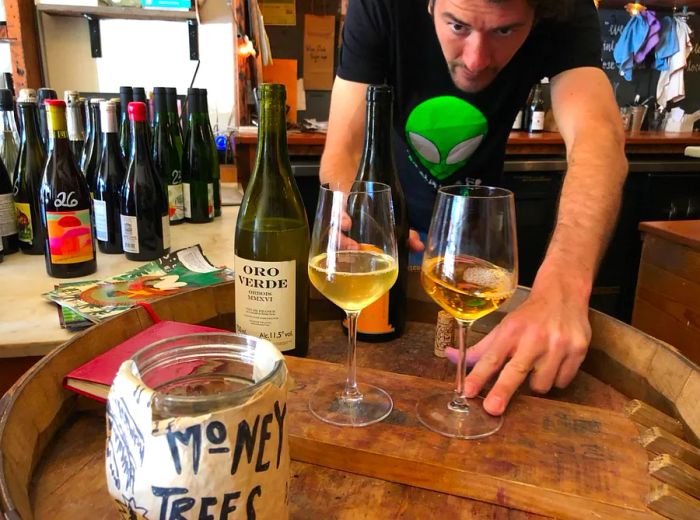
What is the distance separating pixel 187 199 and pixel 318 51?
174cm

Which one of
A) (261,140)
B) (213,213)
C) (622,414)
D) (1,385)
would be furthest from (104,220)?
(622,414)

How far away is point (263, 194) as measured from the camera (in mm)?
817

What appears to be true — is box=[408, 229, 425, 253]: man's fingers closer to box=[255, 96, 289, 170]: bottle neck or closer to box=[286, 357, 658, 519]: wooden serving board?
box=[255, 96, 289, 170]: bottle neck

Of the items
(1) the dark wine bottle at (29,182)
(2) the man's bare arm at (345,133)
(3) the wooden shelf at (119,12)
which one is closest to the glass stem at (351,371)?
(2) the man's bare arm at (345,133)

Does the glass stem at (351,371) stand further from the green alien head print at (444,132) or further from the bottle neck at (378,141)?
the green alien head print at (444,132)

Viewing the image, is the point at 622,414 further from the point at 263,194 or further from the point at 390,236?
the point at 263,194

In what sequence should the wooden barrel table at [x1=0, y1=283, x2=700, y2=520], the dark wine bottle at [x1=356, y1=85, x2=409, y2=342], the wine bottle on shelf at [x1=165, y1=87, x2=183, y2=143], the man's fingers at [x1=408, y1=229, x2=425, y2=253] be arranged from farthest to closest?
1. the wine bottle on shelf at [x1=165, y1=87, x2=183, y2=143]
2. the man's fingers at [x1=408, y1=229, x2=425, y2=253]
3. the dark wine bottle at [x1=356, y1=85, x2=409, y2=342]
4. the wooden barrel table at [x1=0, y1=283, x2=700, y2=520]

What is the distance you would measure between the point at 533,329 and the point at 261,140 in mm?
438

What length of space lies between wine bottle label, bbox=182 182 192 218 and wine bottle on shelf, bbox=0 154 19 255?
42 centimetres

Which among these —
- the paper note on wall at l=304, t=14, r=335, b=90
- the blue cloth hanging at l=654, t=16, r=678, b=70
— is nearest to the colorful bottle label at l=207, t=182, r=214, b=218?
the paper note on wall at l=304, t=14, r=335, b=90

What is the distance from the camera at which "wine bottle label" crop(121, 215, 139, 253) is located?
121cm

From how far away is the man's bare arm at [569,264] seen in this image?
646 mm

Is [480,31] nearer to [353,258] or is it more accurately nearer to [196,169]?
[353,258]

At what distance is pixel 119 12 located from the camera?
8.21 ft
